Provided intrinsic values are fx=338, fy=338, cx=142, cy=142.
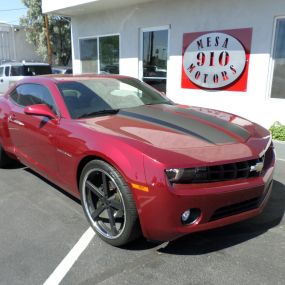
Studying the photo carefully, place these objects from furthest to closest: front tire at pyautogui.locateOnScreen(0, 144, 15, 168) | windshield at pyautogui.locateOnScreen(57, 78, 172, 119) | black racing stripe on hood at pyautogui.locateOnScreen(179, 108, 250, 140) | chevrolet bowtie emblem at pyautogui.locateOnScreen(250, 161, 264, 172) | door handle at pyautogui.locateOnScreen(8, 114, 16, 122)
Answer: front tire at pyautogui.locateOnScreen(0, 144, 15, 168) < door handle at pyautogui.locateOnScreen(8, 114, 16, 122) < windshield at pyautogui.locateOnScreen(57, 78, 172, 119) < black racing stripe on hood at pyautogui.locateOnScreen(179, 108, 250, 140) < chevrolet bowtie emblem at pyautogui.locateOnScreen(250, 161, 264, 172)

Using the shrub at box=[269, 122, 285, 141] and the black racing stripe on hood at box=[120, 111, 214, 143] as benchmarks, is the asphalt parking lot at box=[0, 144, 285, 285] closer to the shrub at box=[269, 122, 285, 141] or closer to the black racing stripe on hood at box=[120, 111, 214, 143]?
the black racing stripe on hood at box=[120, 111, 214, 143]

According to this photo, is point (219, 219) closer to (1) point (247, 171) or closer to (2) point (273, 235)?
(1) point (247, 171)

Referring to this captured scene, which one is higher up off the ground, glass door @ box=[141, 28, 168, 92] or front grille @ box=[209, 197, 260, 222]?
glass door @ box=[141, 28, 168, 92]

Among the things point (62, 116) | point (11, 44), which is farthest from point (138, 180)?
point (11, 44)

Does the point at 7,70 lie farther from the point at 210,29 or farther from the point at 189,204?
the point at 189,204

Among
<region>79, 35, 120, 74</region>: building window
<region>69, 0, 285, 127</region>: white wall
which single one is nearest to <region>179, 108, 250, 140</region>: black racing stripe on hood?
<region>69, 0, 285, 127</region>: white wall

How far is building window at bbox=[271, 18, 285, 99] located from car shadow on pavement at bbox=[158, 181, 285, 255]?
165 inches

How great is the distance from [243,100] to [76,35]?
7129 mm

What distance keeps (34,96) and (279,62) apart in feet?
17.0

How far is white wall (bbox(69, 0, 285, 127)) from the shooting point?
23.4 feet

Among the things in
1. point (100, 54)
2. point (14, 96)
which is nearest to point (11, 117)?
point (14, 96)

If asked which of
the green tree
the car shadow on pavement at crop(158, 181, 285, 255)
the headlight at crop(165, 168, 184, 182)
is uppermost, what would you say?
the green tree

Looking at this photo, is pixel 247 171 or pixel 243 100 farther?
pixel 243 100

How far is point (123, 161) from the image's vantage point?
8.73 ft
